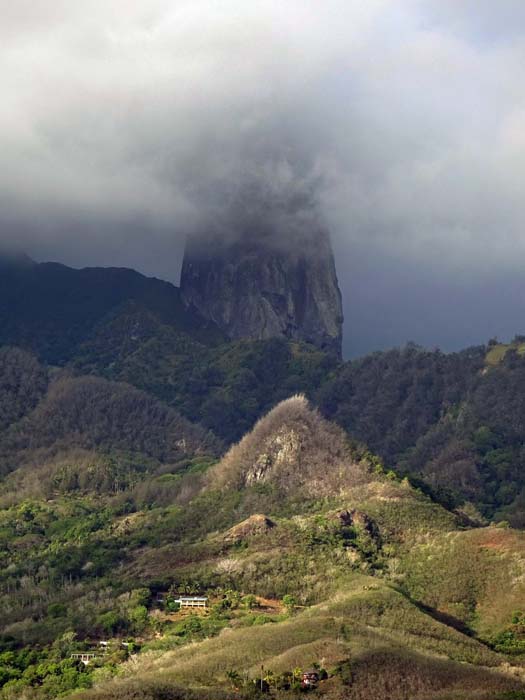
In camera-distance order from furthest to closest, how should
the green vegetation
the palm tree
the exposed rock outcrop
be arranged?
the exposed rock outcrop → the green vegetation → the palm tree

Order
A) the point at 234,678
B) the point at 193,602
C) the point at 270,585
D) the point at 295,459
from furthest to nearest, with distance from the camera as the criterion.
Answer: the point at 295,459 < the point at 270,585 < the point at 193,602 < the point at 234,678

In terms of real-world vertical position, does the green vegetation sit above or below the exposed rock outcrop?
below

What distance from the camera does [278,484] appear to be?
156 meters

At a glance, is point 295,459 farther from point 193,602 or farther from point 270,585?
point 193,602

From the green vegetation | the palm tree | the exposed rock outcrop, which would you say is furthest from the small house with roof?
the exposed rock outcrop

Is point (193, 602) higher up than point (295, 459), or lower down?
lower down

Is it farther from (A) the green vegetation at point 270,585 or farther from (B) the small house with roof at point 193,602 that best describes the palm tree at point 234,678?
(B) the small house with roof at point 193,602

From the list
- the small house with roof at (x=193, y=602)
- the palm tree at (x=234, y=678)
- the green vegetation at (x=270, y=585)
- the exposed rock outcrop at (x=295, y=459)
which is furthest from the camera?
the exposed rock outcrop at (x=295, y=459)

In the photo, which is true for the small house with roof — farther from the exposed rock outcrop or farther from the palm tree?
the exposed rock outcrop

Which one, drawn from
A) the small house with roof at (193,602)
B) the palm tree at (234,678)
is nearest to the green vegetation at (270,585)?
the palm tree at (234,678)

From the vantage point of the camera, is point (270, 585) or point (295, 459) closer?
point (270, 585)

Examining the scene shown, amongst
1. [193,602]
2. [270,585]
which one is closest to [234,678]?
[193,602]

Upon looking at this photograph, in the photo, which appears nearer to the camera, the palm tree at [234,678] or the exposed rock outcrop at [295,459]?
the palm tree at [234,678]

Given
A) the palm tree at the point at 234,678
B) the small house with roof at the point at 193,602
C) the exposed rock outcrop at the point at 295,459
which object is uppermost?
the exposed rock outcrop at the point at 295,459
